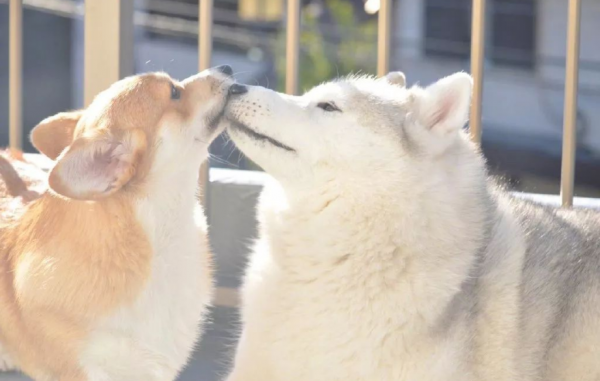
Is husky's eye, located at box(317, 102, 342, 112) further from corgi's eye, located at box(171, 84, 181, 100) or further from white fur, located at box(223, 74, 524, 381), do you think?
corgi's eye, located at box(171, 84, 181, 100)

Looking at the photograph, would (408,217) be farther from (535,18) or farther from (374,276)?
(535,18)

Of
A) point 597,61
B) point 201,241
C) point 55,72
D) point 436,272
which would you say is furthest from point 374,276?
point 597,61

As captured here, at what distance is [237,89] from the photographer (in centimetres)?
309

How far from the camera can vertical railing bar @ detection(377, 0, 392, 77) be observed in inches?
147

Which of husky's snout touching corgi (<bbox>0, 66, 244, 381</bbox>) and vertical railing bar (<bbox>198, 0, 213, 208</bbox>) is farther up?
vertical railing bar (<bbox>198, 0, 213, 208</bbox>)

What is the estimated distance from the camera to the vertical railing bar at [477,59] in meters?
3.65

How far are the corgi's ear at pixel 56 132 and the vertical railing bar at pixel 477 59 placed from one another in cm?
150

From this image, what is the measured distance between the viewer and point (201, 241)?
10.7 ft

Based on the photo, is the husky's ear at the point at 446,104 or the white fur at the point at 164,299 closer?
the husky's ear at the point at 446,104

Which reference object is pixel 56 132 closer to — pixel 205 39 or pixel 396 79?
pixel 205 39

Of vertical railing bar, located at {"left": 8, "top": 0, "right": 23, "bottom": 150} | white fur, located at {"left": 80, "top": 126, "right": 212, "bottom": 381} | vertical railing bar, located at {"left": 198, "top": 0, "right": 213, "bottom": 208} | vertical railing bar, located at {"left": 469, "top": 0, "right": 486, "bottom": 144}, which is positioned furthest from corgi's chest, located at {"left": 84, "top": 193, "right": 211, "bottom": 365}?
vertical railing bar, located at {"left": 8, "top": 0, "right": 23, "bottom": 150}

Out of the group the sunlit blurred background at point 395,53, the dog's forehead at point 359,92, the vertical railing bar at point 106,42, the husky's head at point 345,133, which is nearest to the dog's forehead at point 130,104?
the husky's head at point 345,133

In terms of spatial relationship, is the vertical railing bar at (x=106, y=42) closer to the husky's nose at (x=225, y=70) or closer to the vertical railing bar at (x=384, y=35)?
the husky's nose at (x=225, y=70)

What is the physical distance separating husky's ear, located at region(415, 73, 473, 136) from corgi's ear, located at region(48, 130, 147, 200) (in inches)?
35.4
